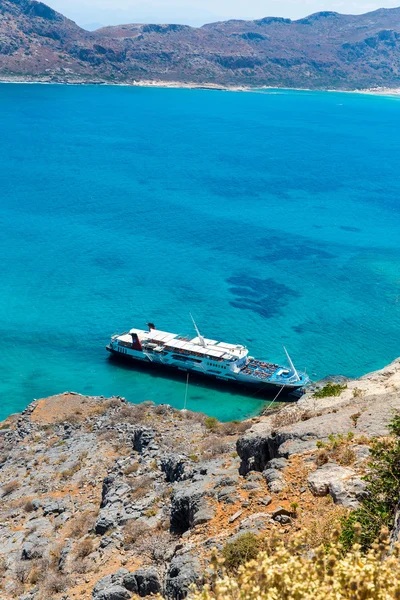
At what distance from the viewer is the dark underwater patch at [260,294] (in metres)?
73.6

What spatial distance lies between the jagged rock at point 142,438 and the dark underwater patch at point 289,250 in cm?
5771

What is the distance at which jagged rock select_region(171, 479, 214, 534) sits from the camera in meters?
20.1

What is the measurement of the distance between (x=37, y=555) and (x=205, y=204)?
9491cm

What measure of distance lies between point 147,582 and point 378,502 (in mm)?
7401

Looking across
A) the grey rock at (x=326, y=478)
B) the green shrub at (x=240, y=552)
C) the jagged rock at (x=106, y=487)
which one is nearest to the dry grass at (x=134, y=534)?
the jagged rock at (x=106, y=487)

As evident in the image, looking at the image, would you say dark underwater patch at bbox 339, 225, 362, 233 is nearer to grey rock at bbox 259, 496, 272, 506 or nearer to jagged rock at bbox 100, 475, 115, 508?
jagged rock at bbox 100, 475, 115, 508

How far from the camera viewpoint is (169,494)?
2547 cm

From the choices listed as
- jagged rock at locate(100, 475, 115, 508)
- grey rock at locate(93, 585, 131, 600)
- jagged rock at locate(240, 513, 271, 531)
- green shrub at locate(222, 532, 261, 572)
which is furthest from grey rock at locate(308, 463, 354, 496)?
jagged rock at locate(100, 475, 115, 508)

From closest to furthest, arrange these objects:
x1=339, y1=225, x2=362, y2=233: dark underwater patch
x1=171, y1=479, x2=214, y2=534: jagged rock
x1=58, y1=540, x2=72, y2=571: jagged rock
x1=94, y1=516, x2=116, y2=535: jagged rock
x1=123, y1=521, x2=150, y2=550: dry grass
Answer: x1=171, y1=479, x2=214, y2=534: jagged rock, x1=123, y1=521, x2=150, y2=550: dry grass, x1=58, y1=540, x2=72, y2=571: jagged rock, x1=94, y1=516, x2=116, y2=535: jagged rock, x1=339, y1=225, x2=362, y2=233: dark underwater patch

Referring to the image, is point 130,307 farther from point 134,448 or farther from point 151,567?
point 151,567

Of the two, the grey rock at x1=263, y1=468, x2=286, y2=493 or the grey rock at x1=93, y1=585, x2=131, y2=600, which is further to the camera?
the grey rock at x1=263, y1=468, x2=286, y2=493

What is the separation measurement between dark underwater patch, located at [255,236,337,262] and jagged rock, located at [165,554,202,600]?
73.5 metres

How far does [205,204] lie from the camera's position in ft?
379

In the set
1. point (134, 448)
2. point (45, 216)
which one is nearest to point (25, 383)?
point (134, 448)
